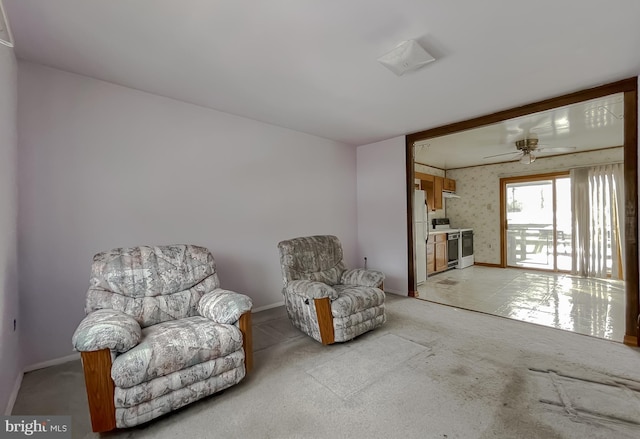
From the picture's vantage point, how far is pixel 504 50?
81.4 inches

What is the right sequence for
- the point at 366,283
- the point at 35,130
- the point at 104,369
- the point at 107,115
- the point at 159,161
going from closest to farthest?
the point at 104,369, the point at 35,130, the point at 107,115, the point at 159,161, the point at 366,283

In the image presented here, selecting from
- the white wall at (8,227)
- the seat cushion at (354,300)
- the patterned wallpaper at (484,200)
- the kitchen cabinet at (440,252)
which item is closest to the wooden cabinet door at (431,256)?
the kitchen cabinet at (440,252)

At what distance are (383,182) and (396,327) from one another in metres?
2.37

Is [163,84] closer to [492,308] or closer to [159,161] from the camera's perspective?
[159,161]

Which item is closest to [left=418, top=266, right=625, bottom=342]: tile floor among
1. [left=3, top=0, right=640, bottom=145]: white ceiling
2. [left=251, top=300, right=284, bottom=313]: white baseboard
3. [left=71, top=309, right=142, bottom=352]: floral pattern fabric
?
[left=251, top=300, right=284, bottom=313]: white baseboard

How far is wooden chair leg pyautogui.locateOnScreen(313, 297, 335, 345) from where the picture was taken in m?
2.50

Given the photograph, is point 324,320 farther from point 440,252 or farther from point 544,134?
point 544,134

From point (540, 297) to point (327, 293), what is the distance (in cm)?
354

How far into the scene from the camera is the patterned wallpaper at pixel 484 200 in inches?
240

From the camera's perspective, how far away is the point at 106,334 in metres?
1.51

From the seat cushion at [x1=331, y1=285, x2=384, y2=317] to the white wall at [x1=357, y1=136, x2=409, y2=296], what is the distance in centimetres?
154

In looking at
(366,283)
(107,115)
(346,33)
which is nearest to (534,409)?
(366,283)

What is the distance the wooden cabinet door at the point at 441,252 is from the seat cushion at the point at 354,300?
131 inches

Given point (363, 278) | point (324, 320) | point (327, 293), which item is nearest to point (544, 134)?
point (363, 278)
